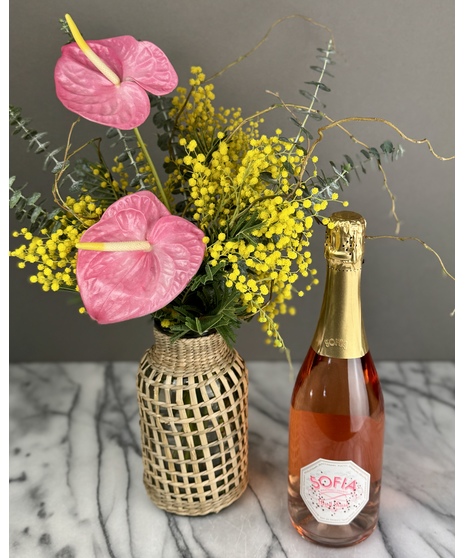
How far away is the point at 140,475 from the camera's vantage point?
0.83 metres

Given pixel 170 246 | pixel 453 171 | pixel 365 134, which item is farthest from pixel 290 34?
pixel 170 246

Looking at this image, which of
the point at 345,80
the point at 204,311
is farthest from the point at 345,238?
the point at 345,80

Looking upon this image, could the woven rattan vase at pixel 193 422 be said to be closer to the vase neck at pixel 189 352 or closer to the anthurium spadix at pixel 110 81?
the vase neck at pixel 189 352

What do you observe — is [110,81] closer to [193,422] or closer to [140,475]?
[193,422]

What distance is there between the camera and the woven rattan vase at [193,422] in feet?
2.33

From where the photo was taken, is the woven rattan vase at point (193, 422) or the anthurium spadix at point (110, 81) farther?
the woven rattan vase at point (193, 422)

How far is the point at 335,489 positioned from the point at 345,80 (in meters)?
0.51

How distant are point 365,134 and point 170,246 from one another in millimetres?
402

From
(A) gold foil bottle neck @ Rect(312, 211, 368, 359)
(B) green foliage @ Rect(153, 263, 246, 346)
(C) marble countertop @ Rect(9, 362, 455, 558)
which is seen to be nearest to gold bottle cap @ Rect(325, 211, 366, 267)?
(A) gold foil bottle neck @ Rect(312, 211, 368, 359)

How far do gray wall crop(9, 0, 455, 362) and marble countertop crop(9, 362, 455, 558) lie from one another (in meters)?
0.12

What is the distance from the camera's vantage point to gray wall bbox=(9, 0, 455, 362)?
858 millimetres

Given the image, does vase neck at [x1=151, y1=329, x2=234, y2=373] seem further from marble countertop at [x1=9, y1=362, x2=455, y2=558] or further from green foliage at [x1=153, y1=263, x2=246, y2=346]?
marble countertop at [x1=9, y1=362, x2=455, y2=558]

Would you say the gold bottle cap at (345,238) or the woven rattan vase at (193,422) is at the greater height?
the gold bottle cap at (345,238)

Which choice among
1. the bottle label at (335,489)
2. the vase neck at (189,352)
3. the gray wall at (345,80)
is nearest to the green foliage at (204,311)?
the vase neck at (189,352)
